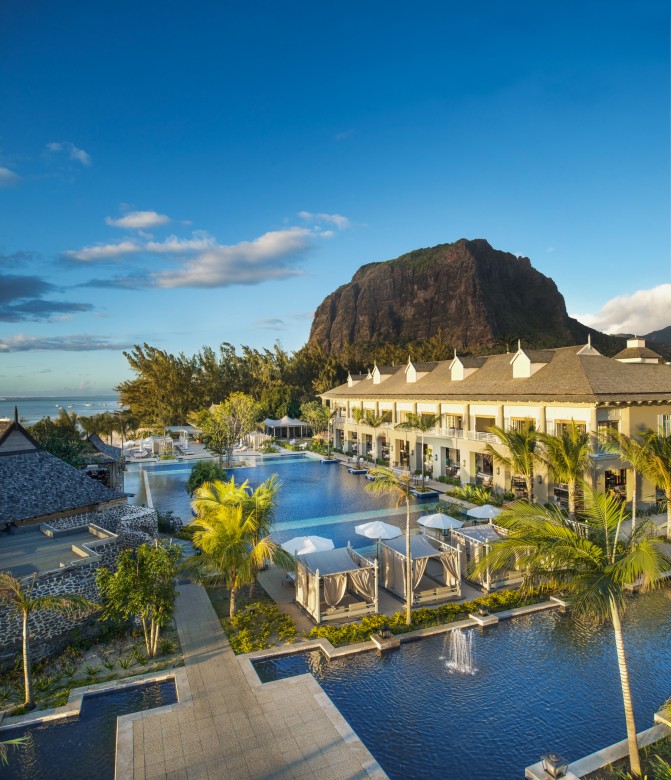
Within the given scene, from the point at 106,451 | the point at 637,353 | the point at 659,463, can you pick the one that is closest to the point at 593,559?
the point at 659,463

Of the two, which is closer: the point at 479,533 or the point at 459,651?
the point at 459,651

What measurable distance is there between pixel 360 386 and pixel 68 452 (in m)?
28.7

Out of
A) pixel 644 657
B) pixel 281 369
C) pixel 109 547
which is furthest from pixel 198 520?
pixel 281 369

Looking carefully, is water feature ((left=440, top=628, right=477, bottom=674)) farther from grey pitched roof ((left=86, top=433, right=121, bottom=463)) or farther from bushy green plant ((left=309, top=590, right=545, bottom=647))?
grey pitched roof ((left=86, top=433, right=121, bottom=463))

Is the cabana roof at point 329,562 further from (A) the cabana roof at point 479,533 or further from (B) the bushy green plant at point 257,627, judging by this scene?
(A) the cabana roof at point 479,533

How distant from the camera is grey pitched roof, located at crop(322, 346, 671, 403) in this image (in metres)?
24.8

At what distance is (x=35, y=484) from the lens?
18.0 m

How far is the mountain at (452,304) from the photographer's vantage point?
478ft

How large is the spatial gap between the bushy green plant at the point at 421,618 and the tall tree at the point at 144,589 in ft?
12.8

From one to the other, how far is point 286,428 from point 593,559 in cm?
5741

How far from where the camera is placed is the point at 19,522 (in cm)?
1798

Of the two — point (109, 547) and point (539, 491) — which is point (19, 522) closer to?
point (109, 547)

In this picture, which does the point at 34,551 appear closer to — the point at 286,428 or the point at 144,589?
the point at 144,589

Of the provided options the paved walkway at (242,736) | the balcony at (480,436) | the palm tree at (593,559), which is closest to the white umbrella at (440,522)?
the paved walkway at (242,736)
